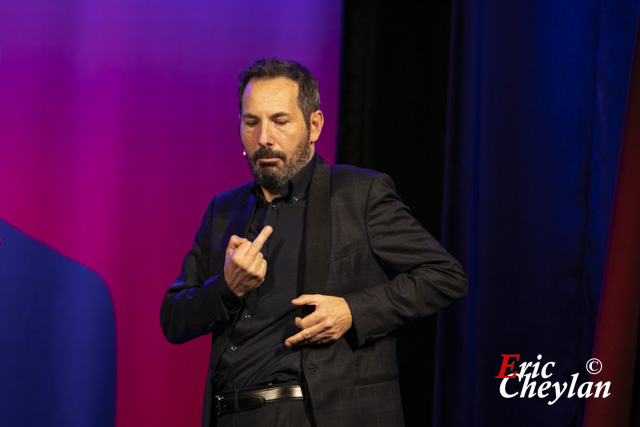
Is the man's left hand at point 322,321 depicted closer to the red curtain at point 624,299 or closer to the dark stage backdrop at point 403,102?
the red curtain at point 624,299

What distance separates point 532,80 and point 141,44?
5.28 ft

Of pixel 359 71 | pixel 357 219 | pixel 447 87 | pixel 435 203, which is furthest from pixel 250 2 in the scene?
pixel 357 219

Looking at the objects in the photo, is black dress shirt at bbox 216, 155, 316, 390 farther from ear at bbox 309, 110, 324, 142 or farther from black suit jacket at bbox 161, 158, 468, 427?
ear at bbox 309, 110, 324, 142

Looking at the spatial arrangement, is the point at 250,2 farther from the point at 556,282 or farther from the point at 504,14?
the point at 556,282

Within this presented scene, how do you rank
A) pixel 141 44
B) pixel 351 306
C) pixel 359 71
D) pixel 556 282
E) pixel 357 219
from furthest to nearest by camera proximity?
1. pixel 141 44
2. pixel 359 71
3. pixel 556 282
4. pixel 357 219
5. pixel 351 306

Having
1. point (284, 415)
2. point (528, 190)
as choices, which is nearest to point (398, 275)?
point (284, 415)

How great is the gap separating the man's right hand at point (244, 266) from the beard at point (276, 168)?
0.28 meters

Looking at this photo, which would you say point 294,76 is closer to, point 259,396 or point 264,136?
point 264,136

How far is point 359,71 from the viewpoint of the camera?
2.83m

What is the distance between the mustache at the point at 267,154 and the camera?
6.79ft

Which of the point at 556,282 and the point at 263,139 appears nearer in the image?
the point at 263,139

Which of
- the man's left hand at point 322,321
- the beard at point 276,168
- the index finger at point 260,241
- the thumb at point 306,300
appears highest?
the beard at point 276,168

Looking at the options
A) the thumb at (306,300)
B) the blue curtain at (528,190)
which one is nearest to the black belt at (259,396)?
the thumb at (306,300)

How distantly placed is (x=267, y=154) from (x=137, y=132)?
113cm
